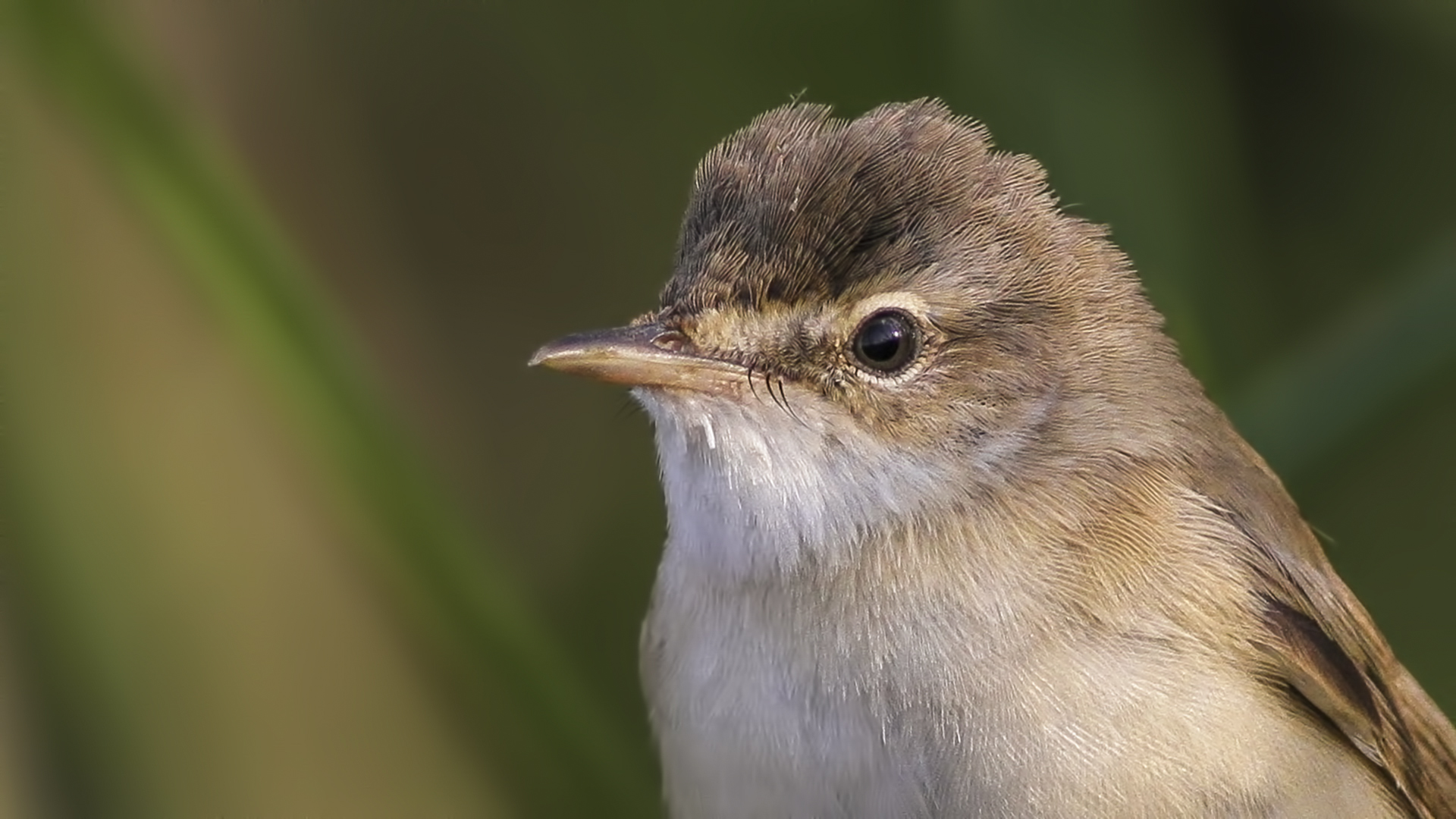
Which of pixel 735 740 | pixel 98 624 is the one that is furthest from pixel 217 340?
pixel 735 740

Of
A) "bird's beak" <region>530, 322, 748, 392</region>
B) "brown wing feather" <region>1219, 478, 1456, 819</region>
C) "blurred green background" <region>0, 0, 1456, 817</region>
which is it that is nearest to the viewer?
"bird's beak" <region>530, 322, 748, 392</region>

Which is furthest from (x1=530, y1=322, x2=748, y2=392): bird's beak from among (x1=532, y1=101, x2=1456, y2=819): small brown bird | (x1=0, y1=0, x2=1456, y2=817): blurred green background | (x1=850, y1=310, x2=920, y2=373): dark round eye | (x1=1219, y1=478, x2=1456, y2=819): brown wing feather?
(x1=1219, y1=478, x2=1456, y2=819): brown wing feather

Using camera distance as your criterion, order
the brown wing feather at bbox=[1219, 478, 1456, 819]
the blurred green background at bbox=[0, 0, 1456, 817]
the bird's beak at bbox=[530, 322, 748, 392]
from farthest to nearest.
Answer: the blurred green background at bbox=[0, 0, 1456, 817] → the brown wing feather at bbox=[1219, 478, 1456, 819] → the bird's beak at bbox=[530, 322, 748, 392]

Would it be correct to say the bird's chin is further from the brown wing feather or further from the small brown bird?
the brown wing feather

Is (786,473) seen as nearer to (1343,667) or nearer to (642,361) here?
(642,361)

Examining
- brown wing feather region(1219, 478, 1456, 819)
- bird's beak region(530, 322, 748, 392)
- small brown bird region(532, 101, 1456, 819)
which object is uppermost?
bird's beak region(530, 322, 748, 392)
